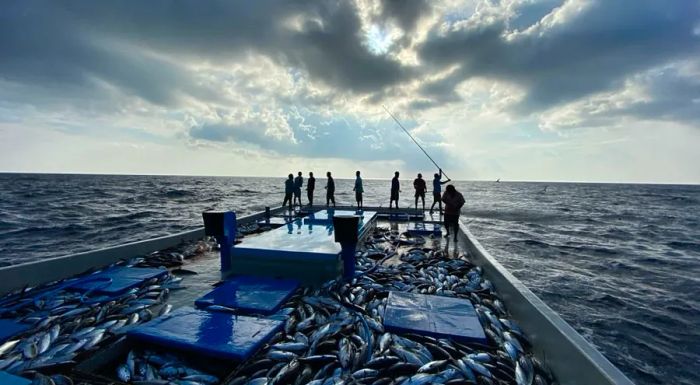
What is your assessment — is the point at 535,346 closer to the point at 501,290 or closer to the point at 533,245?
the point at 501,290

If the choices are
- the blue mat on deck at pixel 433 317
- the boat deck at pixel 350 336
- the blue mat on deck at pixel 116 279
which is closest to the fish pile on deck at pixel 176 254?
the blue mat on deck at pixel 116 279

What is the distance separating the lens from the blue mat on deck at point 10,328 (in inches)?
183

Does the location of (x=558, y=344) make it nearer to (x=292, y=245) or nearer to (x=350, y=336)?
(x=350, y=336)

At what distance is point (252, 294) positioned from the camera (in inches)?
242

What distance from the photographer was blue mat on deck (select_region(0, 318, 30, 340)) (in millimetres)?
4641

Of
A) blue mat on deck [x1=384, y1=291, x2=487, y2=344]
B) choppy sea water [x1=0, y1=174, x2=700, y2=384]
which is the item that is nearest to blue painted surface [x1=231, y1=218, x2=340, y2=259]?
blue mat on deck [x1=384, y1=291, x2=487, y2=344]

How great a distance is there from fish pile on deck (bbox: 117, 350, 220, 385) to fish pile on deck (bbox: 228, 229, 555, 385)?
454 millimetres

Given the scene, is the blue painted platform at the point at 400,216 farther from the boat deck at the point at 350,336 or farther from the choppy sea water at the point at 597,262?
the boat deck at the point at 350,336

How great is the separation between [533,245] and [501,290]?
710 inches

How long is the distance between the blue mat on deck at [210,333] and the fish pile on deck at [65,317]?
58cm

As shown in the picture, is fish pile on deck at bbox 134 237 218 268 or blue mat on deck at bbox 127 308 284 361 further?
fish pile on deck at bbox 134 237 218 268

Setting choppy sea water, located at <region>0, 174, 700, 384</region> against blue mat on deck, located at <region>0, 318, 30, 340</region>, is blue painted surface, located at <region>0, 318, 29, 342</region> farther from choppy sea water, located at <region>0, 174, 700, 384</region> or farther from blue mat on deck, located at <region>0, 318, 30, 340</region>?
choppy sea water, located at <region>0, 174, 700, 384</region>

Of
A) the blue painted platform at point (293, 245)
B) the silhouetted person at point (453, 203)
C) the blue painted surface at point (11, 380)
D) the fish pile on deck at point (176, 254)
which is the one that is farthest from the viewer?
the silhouetted person at point (453, 203)

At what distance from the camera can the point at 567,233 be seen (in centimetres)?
2750
